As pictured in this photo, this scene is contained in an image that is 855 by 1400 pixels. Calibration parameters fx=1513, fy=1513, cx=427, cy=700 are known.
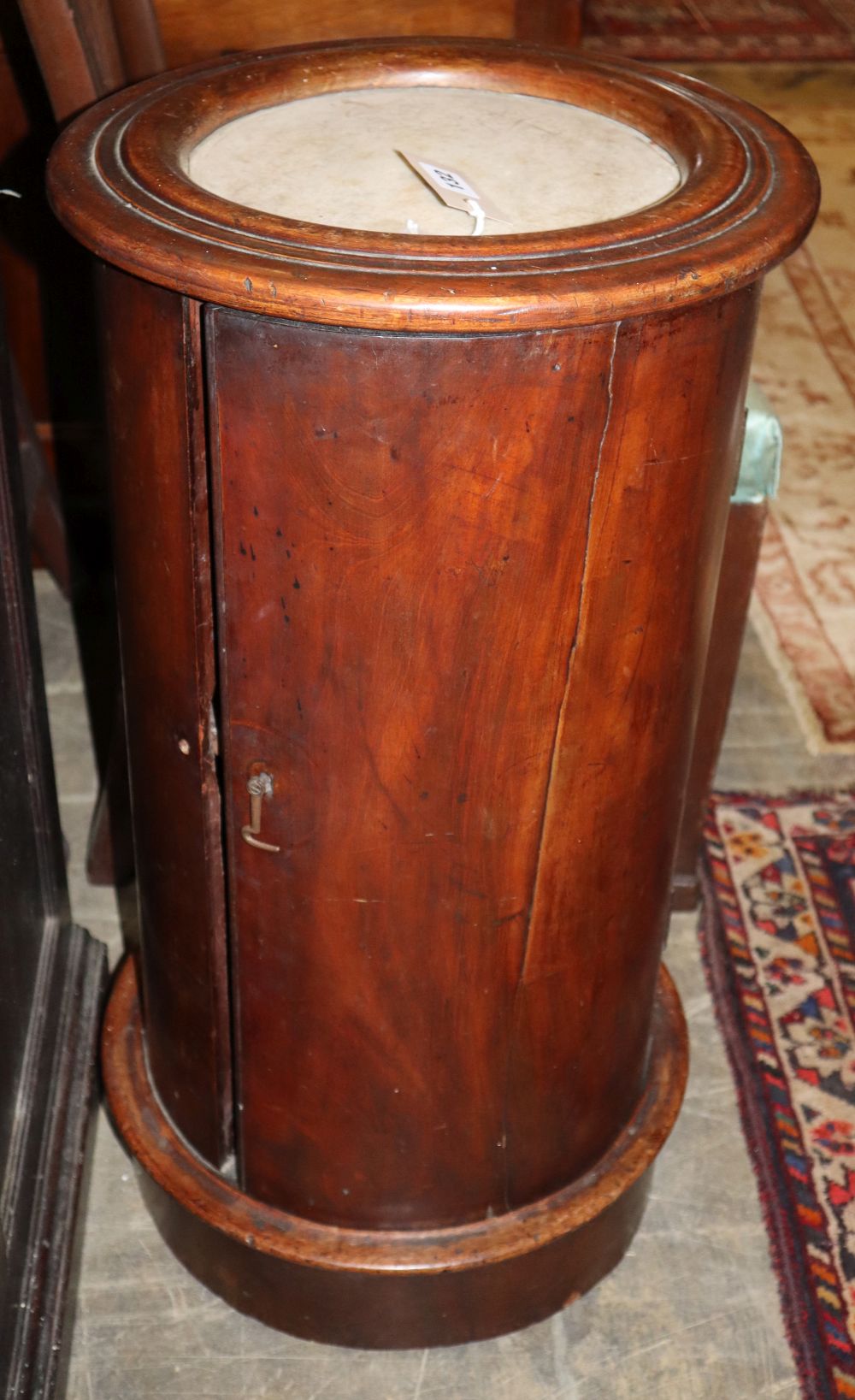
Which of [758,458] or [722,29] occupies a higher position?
[758,458]

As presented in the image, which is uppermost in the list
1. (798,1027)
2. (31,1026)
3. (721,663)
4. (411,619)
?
(411,619)

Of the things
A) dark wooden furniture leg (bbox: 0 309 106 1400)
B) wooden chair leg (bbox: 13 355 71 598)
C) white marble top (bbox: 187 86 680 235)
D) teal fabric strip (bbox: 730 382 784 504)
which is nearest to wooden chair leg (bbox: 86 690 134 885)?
dark wooden furniture leg (bbox: 0 309 106 1400)

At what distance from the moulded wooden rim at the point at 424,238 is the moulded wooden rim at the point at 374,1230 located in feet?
3.47

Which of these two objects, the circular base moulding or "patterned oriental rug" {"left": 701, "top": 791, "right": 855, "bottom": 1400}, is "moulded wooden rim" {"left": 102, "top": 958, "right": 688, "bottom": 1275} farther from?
"patterned oriental rug" {"left": 701, "top": 791, "right": 855, "bottom": 1400}

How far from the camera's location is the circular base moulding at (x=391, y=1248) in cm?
171

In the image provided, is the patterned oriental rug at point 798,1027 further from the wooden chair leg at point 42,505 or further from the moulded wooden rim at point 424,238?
the wooden chair leg at point 42,505

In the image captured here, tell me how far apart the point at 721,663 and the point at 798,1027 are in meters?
0.57

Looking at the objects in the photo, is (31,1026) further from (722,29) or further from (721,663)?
(722,29)

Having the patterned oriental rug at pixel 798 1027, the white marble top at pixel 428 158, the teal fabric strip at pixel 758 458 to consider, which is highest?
the white marble top at pixel 428 158

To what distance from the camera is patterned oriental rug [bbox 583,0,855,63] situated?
6.46 m

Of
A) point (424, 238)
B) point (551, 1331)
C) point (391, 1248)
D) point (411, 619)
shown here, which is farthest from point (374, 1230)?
point (424, 238)

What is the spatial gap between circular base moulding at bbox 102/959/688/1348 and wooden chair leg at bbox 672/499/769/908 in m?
0.49

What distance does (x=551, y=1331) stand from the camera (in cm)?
185

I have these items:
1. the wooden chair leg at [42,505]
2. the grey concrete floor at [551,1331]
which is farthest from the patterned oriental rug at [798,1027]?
the wooden chair leg at [42,505]
